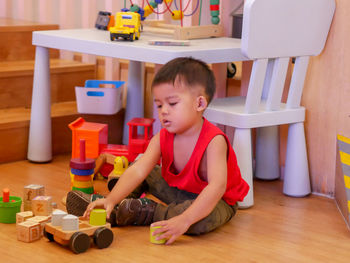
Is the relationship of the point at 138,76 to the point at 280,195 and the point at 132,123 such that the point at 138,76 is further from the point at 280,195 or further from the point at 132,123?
the point at 280,195

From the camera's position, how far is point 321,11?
5.85 feet

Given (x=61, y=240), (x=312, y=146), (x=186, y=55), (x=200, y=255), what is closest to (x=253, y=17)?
(x=186, y=55)

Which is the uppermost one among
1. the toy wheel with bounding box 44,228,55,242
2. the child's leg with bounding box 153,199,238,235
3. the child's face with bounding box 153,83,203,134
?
the child's face with bounding box 153,83,203,134

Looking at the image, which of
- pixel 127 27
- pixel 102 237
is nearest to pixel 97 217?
pixel 102 237

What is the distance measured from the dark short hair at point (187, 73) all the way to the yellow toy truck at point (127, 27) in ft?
1.09

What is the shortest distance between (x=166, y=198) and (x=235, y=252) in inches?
12.4

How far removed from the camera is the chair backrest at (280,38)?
1.63m

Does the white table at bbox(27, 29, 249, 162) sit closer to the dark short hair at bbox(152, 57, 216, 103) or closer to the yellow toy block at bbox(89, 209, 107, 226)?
the dark short hair at bbox(152, 57, 216, 103)

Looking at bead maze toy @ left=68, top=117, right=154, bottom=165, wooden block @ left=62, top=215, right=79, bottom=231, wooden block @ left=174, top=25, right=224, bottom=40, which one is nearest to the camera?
wooden block @ left=62, top=215, right=79, bottom=231

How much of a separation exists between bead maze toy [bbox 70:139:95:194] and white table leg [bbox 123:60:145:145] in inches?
23.2

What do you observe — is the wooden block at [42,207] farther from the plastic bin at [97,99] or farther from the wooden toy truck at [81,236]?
the plastic bin at [97,99]

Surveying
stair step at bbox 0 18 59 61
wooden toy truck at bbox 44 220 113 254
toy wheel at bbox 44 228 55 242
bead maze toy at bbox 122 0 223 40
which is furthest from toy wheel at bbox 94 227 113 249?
stair step at bbox 0 18 59 61

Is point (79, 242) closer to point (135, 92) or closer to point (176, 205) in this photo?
point (176, 205)

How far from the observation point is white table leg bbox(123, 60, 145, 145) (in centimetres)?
235
